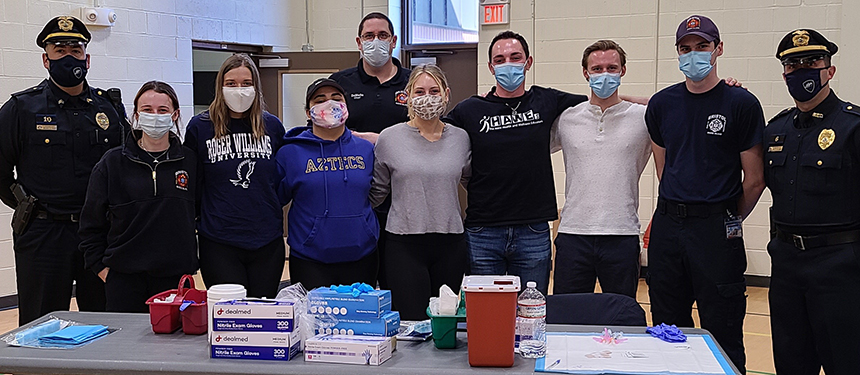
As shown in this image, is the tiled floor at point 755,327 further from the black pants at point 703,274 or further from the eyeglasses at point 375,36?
the eyeglasses at point 375,36

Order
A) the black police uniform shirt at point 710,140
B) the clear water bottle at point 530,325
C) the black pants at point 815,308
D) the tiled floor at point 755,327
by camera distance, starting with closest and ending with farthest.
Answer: the clear water bottle at point 530,325 < the black pants at point 815,308 < the black police uniform shirt at point 710,140 < the tiled floor at point 755,327

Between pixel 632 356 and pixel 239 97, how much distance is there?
198 cm

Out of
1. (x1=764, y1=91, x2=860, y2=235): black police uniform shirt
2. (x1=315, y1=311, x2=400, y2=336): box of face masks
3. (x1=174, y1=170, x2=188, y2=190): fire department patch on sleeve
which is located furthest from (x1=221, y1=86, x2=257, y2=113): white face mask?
(x1=764, y1=91, x2=860, y2=235): black police uniform shirt

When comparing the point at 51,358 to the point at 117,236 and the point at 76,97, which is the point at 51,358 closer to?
the point at 117,236

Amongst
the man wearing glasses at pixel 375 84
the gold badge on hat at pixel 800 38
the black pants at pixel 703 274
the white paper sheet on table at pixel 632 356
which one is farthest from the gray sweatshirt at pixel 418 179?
the gold badge on hat at pixel 800 38

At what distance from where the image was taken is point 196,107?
7.61 m

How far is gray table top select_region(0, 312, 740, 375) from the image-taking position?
84.0 inches

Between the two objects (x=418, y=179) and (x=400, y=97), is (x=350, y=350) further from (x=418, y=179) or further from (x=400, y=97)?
(x=400, y=97)

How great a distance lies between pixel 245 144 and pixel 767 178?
226 cm

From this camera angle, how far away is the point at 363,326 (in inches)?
89.8

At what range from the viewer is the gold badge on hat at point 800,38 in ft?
10.4

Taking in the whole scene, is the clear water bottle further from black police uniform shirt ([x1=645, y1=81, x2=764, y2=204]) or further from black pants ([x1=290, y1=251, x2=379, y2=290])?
black police uniform shirt ([x1=645, y1=81, x2=764, y2=204])

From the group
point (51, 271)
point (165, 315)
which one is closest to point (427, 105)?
point (165, 315)

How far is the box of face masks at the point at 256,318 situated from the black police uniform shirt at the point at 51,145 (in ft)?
5.66
